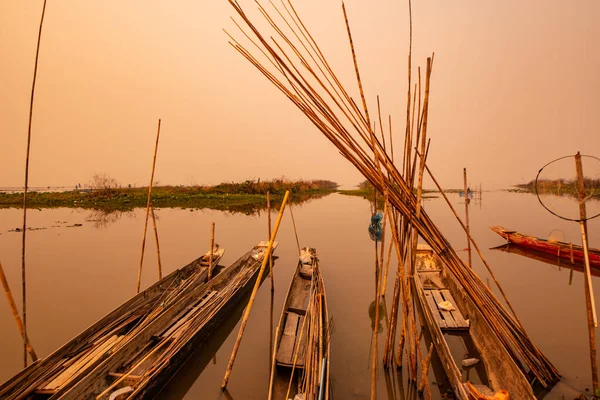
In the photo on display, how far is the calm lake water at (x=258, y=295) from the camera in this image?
3490 mm

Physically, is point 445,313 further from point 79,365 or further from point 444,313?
point 79,365

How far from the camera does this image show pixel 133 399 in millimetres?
2627

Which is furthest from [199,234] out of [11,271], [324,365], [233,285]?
[324,365]

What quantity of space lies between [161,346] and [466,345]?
4501 millimetres

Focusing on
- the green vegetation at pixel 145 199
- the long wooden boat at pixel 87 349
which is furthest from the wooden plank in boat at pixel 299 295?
the green vegetation at pixel 145 199

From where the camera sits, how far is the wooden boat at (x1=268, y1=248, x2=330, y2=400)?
8.01 feet

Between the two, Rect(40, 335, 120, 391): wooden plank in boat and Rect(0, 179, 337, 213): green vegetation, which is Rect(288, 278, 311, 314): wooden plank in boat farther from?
Rect(0, 179, 337, 213): green vegetation

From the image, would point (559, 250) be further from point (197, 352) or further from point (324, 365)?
point (197, 352)

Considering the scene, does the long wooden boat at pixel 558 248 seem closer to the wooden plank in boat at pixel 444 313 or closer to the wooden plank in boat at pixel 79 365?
the wooden plank in boat at pixel 444 313

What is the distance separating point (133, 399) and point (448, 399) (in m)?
3.45

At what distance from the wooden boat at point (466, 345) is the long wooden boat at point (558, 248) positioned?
4626mm

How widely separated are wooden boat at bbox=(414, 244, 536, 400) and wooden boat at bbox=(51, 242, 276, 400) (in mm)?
3236

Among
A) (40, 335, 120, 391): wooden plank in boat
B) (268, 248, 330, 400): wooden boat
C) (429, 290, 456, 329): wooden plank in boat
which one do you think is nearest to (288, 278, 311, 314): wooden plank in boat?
(268, 248, 330, 400): wooden boat

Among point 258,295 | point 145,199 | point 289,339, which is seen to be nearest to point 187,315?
point 258,295
